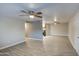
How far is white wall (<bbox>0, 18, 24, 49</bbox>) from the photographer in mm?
1908

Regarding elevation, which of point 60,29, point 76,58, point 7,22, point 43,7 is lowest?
point 76,58

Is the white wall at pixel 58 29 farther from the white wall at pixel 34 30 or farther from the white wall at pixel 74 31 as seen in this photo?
the white wall at pixel 34 30

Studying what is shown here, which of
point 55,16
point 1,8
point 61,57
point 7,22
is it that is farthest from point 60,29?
point 1,8

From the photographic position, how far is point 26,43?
6.85 ft

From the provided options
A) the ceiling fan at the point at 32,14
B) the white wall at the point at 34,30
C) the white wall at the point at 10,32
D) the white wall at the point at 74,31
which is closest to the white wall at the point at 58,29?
the white wall at the point at 74,31

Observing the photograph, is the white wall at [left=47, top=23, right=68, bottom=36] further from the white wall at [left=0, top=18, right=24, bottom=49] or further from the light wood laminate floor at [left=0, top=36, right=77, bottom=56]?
the white wall at [left=0, top=18, right=24, bottom=49]

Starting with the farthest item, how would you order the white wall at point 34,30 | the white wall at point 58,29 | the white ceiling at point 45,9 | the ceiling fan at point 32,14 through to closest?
1. the white wall at point 58,29
2. the white wall at point 34,30
3. the ceiling fan at point 32,14
4. the white ceiling at point 45,9

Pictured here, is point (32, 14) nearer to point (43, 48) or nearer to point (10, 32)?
point (10, 32)

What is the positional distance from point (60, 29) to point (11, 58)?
3.63 ft

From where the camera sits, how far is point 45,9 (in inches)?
73.4

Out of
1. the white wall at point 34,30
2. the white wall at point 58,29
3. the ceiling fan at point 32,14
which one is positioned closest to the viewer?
the ceiling fan at point 32,14

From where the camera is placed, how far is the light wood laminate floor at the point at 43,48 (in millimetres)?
1917

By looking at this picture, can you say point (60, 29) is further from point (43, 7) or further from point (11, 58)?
point (11, 58)

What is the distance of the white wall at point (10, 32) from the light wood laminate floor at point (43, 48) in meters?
0.10
